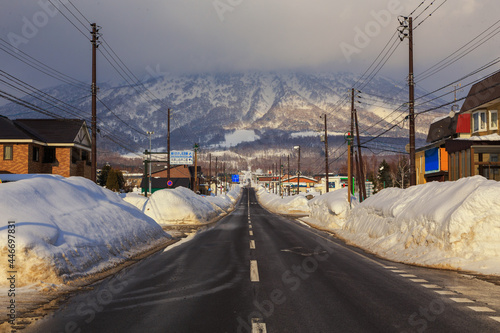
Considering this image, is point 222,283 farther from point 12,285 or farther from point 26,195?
point 26,195

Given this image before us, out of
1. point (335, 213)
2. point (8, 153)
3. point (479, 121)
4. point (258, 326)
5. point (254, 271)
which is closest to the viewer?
point (258, 326)

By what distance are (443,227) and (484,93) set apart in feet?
101

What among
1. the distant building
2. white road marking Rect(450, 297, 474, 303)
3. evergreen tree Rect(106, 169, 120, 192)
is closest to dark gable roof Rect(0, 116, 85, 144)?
the distant building

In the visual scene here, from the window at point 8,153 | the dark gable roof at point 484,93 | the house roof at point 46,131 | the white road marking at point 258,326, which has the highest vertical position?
the dark gable roof at point 484,93

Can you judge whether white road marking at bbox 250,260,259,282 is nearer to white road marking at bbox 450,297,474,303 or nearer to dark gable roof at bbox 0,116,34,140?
white road marking at bbox 450,297,474,303

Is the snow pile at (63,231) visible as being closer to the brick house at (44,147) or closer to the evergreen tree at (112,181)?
the brick house at (44,147)

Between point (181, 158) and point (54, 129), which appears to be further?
point (181, 158)

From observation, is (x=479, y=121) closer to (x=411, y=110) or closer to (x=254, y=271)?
(x=411, y=110)

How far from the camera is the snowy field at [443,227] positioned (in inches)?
477

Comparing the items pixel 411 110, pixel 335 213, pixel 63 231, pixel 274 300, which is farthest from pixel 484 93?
pixel 63 231

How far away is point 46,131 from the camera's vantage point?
1976 inches

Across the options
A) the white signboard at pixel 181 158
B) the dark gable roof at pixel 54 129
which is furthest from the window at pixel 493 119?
the white signboard at pixel 181 158

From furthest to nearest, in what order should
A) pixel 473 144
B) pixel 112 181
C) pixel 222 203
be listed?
pixel 112 181 < pixel 222 203 < pixel 473 144

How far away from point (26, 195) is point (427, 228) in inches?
504
